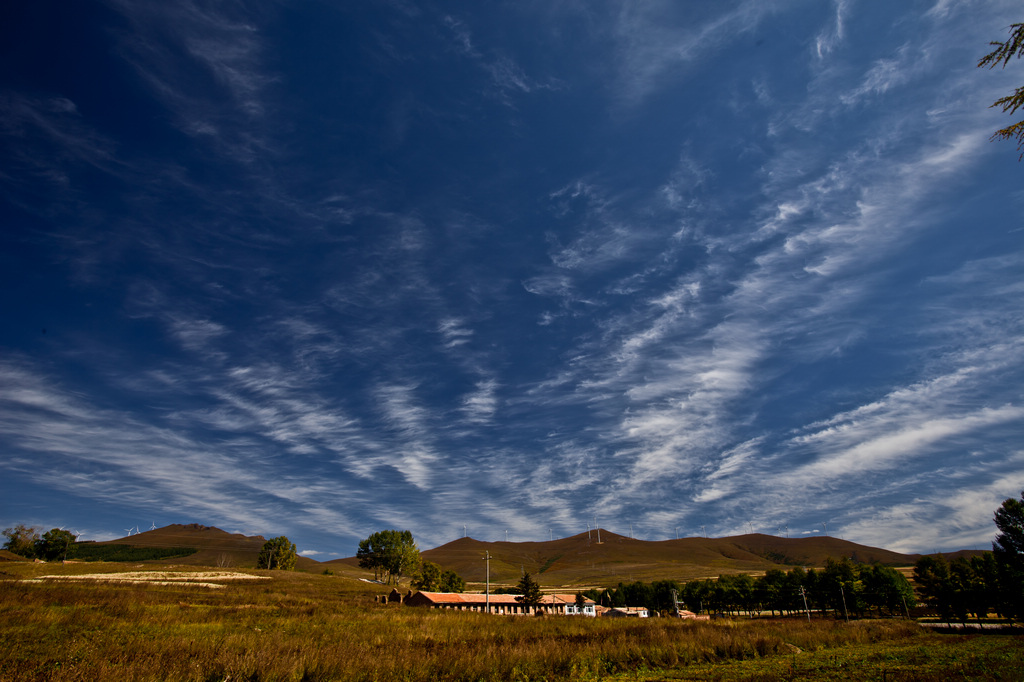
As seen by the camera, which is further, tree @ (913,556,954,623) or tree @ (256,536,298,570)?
tree @ (256,536,298,570)

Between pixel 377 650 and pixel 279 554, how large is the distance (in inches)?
5615

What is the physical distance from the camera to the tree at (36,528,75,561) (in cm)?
11238

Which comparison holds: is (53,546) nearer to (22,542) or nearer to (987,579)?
(22,542)

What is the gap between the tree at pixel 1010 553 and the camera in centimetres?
5472

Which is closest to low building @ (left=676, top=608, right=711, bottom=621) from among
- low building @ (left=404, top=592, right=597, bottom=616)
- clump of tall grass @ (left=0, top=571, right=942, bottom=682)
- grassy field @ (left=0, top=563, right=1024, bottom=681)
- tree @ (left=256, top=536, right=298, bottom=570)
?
clump of tall grass @ (left=0, top=571, right=942, bottom=682)

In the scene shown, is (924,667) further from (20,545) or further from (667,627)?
(20,545)

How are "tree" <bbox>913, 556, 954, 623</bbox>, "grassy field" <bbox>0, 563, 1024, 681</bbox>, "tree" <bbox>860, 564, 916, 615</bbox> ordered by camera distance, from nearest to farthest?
1. "grassy field" <bbox>0, 563, 1024, 681</bbox>
2. "tree" <bbox>913, 556, 954, 623</bbox>
3. "tree" <bbox>860, 564, 916, 615</bbox>

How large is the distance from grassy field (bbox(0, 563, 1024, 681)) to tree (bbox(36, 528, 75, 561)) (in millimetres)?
119994

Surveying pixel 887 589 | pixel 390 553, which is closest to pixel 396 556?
pixel 390 553

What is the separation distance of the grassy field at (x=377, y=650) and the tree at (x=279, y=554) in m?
122

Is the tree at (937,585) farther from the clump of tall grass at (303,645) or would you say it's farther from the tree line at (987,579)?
the clump of tall grass at (303,645)

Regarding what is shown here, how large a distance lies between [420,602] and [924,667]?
61.4 m

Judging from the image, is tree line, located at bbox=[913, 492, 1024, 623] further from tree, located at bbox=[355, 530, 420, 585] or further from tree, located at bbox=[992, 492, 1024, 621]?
tree, located at bbox=[355, 530, 420, 585]

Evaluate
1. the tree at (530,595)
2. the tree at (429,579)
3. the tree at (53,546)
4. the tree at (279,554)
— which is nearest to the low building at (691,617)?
the tree at (530,595)
